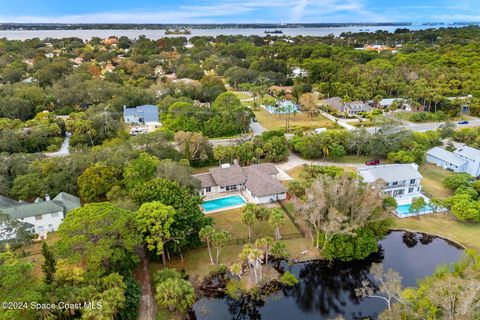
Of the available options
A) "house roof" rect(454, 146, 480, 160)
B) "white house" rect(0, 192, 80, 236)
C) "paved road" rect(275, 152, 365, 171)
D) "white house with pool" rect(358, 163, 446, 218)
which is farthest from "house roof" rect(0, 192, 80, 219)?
"house roof" rect(454, 146, 480, 160)

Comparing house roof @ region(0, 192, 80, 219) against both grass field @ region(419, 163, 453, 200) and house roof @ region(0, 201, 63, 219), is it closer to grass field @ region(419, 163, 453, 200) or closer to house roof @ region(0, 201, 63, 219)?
house roof @ region(0, 201, 63, 219)

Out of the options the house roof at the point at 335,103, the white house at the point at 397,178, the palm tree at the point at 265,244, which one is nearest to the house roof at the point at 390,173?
the white house at the point at 397,178

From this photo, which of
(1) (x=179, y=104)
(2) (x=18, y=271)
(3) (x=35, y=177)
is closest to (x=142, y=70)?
(1) (x=179, y=104)

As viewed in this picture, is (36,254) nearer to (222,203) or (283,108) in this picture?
(222,203)

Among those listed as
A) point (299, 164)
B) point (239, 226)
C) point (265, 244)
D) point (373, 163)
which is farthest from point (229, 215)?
point (373, 163)

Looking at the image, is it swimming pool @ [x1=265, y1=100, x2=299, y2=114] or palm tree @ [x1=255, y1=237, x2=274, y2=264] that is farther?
swimming pool @ [x1=265, y1=100, x2=299, y2=114]

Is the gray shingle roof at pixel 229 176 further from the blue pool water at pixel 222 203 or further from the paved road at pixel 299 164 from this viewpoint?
the paved road at pixel 299 164
